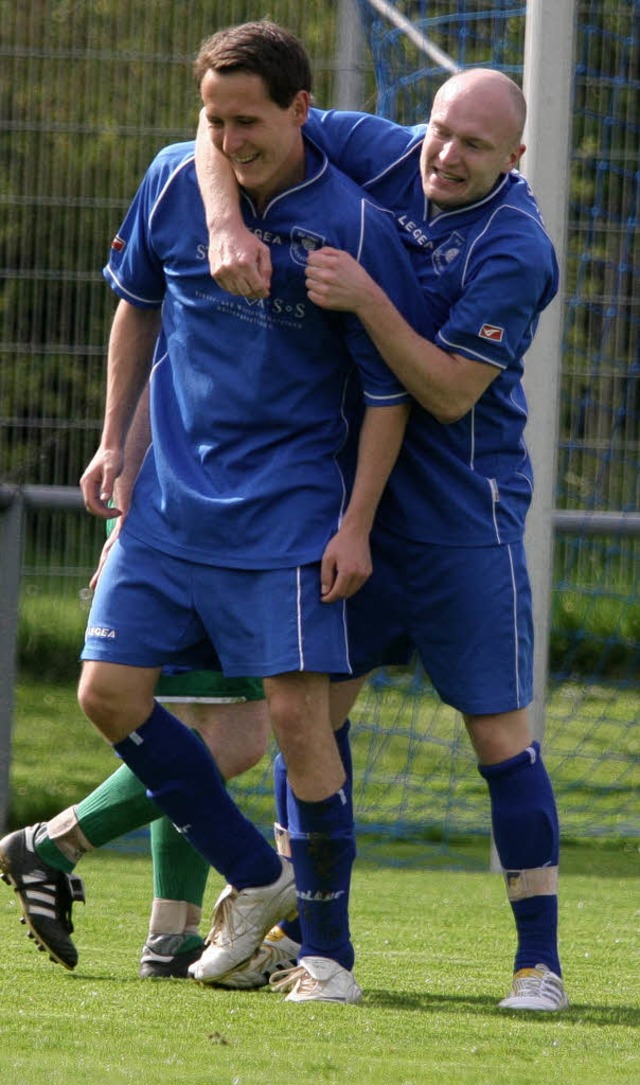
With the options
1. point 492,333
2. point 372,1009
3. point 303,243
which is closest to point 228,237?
point 303,243

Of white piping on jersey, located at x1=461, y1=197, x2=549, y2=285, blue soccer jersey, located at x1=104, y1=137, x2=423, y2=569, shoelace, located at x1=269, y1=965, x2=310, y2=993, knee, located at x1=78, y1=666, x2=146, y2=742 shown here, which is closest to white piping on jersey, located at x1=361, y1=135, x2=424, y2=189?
blue soccer jersey, located at x1=104, y1=137, x2=423, y2=569

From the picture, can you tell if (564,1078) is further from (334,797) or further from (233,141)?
(233,141)

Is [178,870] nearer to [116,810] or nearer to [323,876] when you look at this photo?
[116,810]

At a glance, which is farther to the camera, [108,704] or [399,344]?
[108,704]

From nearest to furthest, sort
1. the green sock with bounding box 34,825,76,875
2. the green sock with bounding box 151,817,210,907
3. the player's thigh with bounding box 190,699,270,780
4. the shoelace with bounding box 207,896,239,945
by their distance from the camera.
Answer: the shoelace with bounding box 207,896,239,945 → the green sock with bounding box 34,825,76,875 → the green sock with bounding box 151,817,210,907 → the player's thigh with bounding box 190,699,270,780

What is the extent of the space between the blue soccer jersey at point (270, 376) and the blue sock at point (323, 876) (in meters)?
0.46

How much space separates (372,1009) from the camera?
339 cm

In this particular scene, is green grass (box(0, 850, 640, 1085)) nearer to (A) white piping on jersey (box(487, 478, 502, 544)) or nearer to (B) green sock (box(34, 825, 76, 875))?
(B) green sock (box(34, 825, 76, 875))

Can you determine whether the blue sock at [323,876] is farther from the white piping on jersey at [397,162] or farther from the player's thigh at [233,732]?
the white piping on jersey at [397,162]

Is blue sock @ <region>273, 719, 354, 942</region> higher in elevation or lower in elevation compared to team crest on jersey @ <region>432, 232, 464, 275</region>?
lower

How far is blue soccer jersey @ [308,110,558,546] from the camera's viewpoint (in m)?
3.31

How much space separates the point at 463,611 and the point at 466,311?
1.77 ft

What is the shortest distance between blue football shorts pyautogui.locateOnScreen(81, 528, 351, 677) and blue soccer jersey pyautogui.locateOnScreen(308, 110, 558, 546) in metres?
0.27

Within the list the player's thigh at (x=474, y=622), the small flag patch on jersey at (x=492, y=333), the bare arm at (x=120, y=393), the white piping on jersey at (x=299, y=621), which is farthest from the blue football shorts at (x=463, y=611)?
the bare arm at (x=120, y=393)
